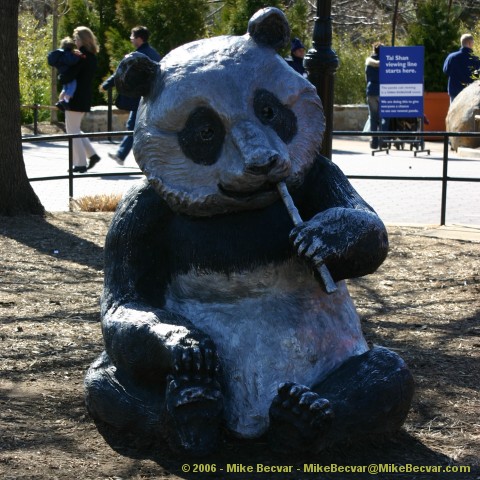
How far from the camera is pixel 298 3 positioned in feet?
73.9

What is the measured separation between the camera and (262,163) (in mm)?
3471

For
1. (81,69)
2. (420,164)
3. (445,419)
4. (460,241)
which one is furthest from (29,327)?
(420,164)

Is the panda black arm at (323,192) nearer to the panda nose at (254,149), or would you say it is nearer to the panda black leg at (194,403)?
the panda nose at (254,149)

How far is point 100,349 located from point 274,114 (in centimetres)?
238

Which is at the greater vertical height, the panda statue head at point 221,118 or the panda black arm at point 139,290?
the panda statue head at point 221,118

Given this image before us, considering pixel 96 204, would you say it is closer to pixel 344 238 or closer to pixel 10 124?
Result: pixel 10 124

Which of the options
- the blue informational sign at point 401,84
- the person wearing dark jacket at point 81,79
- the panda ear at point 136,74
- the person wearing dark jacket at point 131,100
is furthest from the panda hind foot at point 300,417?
the blue informational sign at point 401,84

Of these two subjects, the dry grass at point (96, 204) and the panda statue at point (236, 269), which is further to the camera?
the dry grass at point (96, 204)

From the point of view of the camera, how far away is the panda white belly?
12.4ft

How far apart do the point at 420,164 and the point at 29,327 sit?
417 inches

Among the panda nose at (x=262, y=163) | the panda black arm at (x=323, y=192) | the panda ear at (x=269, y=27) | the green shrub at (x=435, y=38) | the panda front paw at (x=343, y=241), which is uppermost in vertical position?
the green shrub at (x=435, y=38)

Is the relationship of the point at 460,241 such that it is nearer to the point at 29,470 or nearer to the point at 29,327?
the point at 29,327

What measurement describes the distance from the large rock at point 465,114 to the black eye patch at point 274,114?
14764mm

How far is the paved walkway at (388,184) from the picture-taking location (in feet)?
35.5
